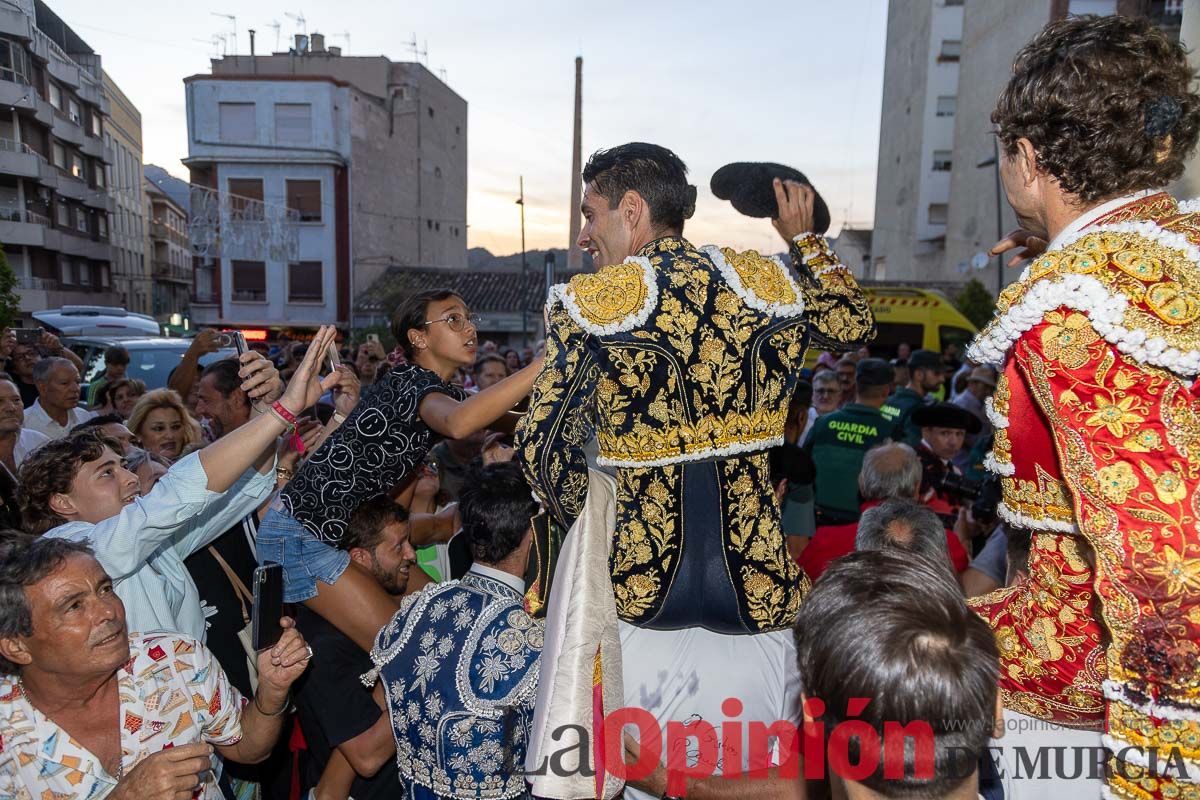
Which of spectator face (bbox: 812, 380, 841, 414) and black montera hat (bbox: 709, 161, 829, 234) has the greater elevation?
black montera hat (bbox: 709, 161, 829, 234)

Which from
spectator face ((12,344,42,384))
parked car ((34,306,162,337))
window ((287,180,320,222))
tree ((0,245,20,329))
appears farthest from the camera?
window ((287,180,320,222))

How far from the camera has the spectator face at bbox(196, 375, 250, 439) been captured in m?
6.11

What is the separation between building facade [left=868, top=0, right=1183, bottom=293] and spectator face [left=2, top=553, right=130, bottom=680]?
2895cm

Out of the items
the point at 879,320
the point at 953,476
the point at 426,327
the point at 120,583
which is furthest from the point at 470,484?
the point at 879,320

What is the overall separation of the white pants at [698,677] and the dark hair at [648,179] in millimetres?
1200

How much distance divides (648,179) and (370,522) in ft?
6.28

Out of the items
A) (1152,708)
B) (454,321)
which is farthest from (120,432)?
(1152,708)

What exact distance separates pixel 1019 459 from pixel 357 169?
118 ft

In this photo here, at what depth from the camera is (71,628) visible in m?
2.34

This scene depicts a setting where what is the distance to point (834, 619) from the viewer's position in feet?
4.87

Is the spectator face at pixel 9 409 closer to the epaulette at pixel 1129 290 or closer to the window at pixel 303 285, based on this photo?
the epaulette at pixel 1129 290

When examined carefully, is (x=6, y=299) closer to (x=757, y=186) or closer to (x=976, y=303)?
(x=757, y=186)

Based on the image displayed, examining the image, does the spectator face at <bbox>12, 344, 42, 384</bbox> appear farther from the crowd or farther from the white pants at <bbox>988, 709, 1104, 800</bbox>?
the white pants at <bbox>988, 709, 1104, 800</bbox>

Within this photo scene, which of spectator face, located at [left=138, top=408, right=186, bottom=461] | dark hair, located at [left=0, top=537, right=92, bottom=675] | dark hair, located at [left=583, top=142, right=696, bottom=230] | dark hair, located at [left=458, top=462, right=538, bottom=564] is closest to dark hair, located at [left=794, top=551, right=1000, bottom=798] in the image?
dark hair, located at [left=583, top=142, right=696, bottom=230]
